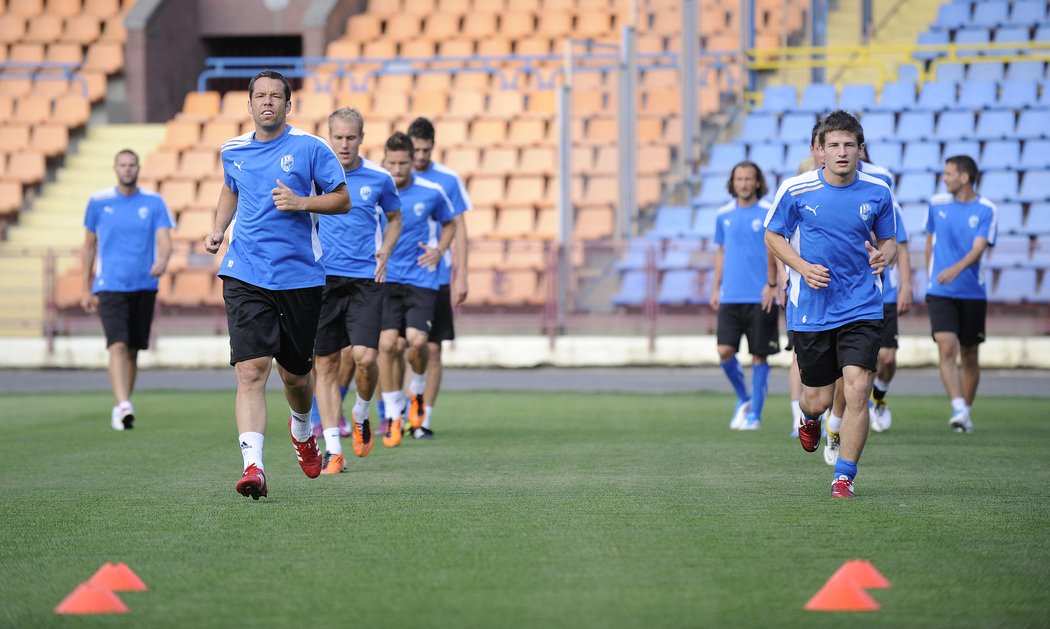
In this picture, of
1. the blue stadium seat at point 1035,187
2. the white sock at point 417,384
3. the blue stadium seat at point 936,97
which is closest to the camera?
the white sock at point 417,384

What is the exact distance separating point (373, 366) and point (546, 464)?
129 centimetres

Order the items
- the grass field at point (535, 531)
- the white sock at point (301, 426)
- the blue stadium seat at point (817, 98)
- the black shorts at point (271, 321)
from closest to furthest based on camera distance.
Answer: the grass field at point (535, 531) < the black shorts at point (271, 321) < the white sock at point (301, 426) < the blue stadium seat at point (817, 98)

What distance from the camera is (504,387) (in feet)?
54.5

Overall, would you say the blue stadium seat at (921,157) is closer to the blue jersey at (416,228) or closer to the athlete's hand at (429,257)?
the blue jersey at (416,228)

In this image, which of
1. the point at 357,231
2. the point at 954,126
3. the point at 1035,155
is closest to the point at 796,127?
the point at 954,126

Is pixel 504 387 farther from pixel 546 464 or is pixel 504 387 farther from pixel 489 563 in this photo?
pixel 489 563

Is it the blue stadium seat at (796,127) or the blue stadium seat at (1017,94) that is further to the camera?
the blue stadium seat at (796,127)

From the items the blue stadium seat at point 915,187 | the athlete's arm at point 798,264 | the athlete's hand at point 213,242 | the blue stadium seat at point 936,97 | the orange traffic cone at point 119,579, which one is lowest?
the orange traffic cone at point 119,579

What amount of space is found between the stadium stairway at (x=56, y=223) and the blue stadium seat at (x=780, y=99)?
408 inches

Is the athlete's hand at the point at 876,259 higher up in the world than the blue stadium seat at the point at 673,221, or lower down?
higher up

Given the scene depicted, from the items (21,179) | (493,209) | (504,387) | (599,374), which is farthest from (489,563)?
(21,179)

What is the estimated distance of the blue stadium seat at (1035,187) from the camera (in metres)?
19.4

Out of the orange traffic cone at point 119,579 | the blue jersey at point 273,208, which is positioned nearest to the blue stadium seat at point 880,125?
the blue jersey at point 273,208

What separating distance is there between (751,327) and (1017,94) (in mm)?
11462
